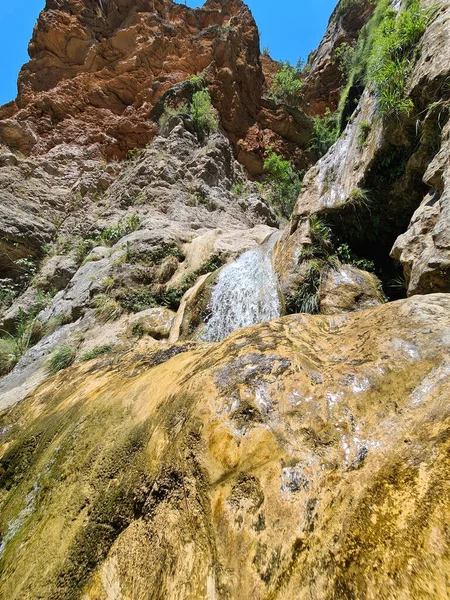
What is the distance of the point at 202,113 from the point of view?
14422 millimetres

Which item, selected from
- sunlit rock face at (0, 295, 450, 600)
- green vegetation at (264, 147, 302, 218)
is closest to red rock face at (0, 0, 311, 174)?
green vegetation at (264, 147, 302, 218)

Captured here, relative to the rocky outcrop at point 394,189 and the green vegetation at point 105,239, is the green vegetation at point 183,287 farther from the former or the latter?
the green vegetation at point 105,239

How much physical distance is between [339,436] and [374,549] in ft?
1.76

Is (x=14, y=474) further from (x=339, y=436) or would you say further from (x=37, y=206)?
(x=37, y=206)

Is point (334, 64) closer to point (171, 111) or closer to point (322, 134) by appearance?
point (322, 134)

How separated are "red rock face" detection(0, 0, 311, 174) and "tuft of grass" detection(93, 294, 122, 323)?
9.59 metres

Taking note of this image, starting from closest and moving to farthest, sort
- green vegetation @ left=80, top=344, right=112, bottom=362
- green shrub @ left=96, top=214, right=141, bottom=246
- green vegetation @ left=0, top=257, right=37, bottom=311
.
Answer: green vegetation @ left=80, top=344, right=112, bottom=362 → green vegetation @ left=0, top=257, right=37, bottom=311 → green shrub @ left=96, top=214, right=141, bottom=246

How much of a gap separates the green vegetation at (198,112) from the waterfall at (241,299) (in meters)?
10.3

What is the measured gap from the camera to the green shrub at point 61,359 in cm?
619

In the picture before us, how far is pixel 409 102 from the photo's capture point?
4.68 meters

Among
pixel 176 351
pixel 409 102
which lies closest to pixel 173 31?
pixel 409 102

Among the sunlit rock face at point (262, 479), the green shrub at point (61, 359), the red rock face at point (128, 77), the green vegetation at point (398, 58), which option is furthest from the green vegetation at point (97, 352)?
the red rock face at point (128, 77)

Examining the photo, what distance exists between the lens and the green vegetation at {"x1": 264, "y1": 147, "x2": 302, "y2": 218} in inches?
606

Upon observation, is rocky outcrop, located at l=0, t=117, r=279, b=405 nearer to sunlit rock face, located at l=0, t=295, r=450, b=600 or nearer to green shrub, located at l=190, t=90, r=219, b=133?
green shrub, located at l=190, t=90, r=219, b=133
